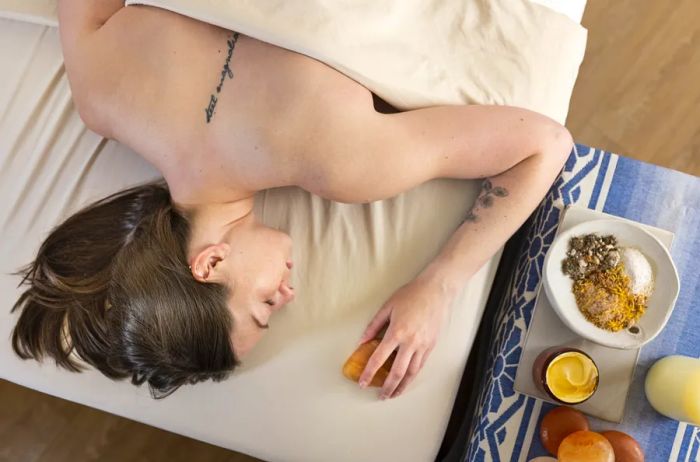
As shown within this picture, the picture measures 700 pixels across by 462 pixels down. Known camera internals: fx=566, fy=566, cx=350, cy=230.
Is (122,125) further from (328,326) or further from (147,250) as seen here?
(328,326)

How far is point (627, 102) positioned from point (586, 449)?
2.81ft

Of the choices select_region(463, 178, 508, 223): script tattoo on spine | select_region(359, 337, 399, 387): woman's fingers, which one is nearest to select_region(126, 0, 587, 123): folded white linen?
select_region(463, 178, 508, 223): script tattoo on spine

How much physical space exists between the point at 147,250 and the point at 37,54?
507 mm

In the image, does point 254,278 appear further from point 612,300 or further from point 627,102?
point 627,102

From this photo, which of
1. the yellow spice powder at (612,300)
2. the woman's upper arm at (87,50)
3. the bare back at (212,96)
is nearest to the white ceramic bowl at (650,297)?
the yellow spice powder at (612,300)

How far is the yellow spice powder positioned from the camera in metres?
0.81

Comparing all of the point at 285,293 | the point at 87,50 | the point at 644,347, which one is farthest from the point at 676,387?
the point at 87,50

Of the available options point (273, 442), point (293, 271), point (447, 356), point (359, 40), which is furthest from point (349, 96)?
point (273, 442)

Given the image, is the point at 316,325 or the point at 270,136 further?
the point at 316,325

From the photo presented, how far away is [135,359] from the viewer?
82 cm

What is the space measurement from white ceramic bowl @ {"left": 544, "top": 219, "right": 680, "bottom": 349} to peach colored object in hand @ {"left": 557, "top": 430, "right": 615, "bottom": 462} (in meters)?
0.14

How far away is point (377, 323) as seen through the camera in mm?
922

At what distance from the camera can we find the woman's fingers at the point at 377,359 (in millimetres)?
892

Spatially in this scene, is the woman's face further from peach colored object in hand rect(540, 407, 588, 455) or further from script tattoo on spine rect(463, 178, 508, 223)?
peach colored object in hand rect(540, 407, 588, 455)
